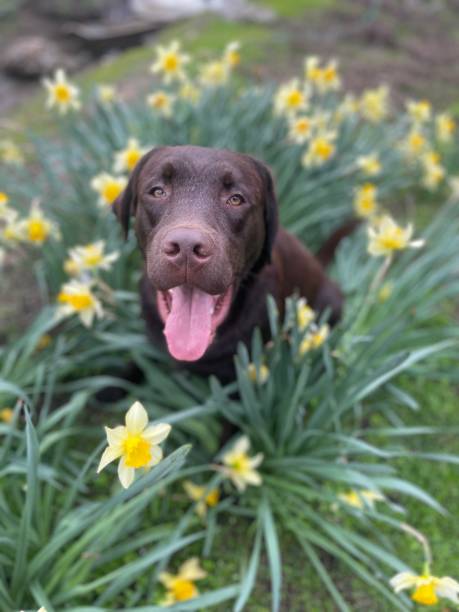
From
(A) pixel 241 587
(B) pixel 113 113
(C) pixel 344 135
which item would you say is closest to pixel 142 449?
(A) pixel 241 587

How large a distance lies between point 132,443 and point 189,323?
0.50m

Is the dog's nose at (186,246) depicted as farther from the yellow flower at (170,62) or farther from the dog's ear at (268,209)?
the yellow flower at (170,62)

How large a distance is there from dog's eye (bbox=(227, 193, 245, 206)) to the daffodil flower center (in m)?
0.80

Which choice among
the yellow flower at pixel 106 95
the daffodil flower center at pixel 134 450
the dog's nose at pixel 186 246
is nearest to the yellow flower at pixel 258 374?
the dog's nose at pixel 186 246

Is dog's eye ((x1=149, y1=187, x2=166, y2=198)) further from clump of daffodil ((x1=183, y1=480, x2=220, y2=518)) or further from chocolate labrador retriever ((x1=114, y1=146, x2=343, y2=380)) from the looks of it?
clump of daffodil ((x1=183, y1=480, x2=220, y2=518))

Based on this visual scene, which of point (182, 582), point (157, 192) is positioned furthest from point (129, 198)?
point (182, 582)

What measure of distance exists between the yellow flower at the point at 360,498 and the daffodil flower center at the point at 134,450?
1025mm

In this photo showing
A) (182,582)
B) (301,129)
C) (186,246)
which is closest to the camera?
(186,246)

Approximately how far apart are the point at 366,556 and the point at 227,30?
638 centimetres

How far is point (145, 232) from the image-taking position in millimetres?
1686

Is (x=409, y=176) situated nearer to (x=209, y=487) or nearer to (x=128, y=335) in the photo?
(x=128, y=335)

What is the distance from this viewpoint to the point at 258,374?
192 centimetres

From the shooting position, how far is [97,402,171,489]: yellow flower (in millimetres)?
1147

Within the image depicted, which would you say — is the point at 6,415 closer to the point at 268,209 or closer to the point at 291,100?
the point at 268,209
